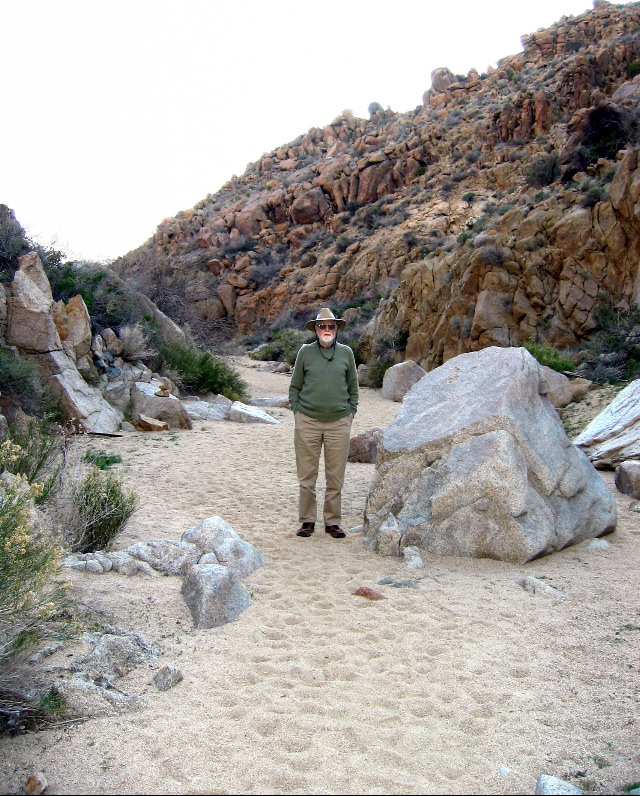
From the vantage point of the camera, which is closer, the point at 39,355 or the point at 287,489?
the point at 287,489

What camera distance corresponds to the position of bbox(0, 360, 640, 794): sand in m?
2.45

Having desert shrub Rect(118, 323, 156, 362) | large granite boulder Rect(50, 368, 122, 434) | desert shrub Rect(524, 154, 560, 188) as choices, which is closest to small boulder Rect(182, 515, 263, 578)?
large granite boulder Rect(50, 368, 122, 434)

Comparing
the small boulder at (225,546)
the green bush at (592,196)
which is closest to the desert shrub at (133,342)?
the small boulder at (225,546)

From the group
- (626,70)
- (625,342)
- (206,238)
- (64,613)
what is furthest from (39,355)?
(206,238)

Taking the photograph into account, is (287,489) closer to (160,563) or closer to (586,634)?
(160,563)

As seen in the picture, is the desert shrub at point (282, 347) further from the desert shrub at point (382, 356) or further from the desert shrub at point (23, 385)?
the desert shrub at point (23, 385)

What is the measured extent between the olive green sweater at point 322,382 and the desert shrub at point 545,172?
648 inches

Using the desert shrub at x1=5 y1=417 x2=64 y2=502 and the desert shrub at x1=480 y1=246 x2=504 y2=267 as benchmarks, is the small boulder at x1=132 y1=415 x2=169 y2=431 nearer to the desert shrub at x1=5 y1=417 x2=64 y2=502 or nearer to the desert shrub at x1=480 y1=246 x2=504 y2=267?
the desert shrub at x1=5 y1=417 x2=64 y2=502

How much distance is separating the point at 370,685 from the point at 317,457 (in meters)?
2.90

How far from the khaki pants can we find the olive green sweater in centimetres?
10

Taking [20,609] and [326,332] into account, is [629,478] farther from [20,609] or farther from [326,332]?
[20,609]

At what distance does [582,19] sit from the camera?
38.6 metres

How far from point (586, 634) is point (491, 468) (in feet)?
5.02

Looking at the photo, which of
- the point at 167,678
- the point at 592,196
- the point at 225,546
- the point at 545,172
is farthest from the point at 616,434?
the point at 545,172
